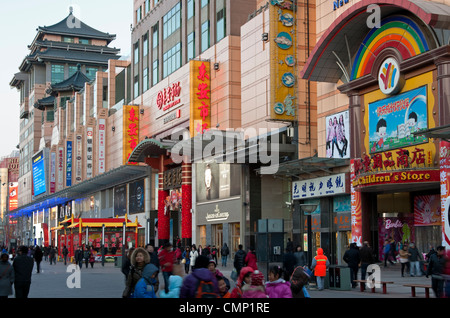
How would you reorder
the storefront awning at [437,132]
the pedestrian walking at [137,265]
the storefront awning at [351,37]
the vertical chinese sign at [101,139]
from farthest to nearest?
the vertical chinese sign at [101,139], the storefront awning at [351,37], the storefront awning at [437,132], the pedestrian walking at [137,265]

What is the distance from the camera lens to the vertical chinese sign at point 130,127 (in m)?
71.0

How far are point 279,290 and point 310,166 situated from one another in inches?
1111

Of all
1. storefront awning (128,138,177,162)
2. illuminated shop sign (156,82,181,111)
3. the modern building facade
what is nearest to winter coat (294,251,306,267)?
the modern building facade

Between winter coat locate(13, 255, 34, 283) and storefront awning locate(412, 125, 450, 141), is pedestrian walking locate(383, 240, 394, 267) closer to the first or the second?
storefront awning locate(412, 125, 450, 141)

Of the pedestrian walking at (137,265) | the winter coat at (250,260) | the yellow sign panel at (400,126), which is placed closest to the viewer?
the pedestrian walking at (137,265)

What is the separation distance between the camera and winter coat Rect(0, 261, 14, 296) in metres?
15.8

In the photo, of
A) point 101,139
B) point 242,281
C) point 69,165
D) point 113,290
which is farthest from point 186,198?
point 242,281

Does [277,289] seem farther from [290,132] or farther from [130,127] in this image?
[130,127]

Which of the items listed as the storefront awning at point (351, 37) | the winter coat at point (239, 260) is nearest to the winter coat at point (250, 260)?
the winter coat at point (239, 260)

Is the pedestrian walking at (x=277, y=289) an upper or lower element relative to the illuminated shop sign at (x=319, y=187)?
lower

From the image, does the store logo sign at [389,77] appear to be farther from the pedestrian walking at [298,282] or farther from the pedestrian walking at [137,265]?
the pedestrian walking at [137,265]

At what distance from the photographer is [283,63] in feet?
138

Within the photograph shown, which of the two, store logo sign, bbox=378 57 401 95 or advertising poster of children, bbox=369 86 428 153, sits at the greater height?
store logo sign, bbox=378 57 401 95

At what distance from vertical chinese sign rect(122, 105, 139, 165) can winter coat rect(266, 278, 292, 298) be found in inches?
2359
